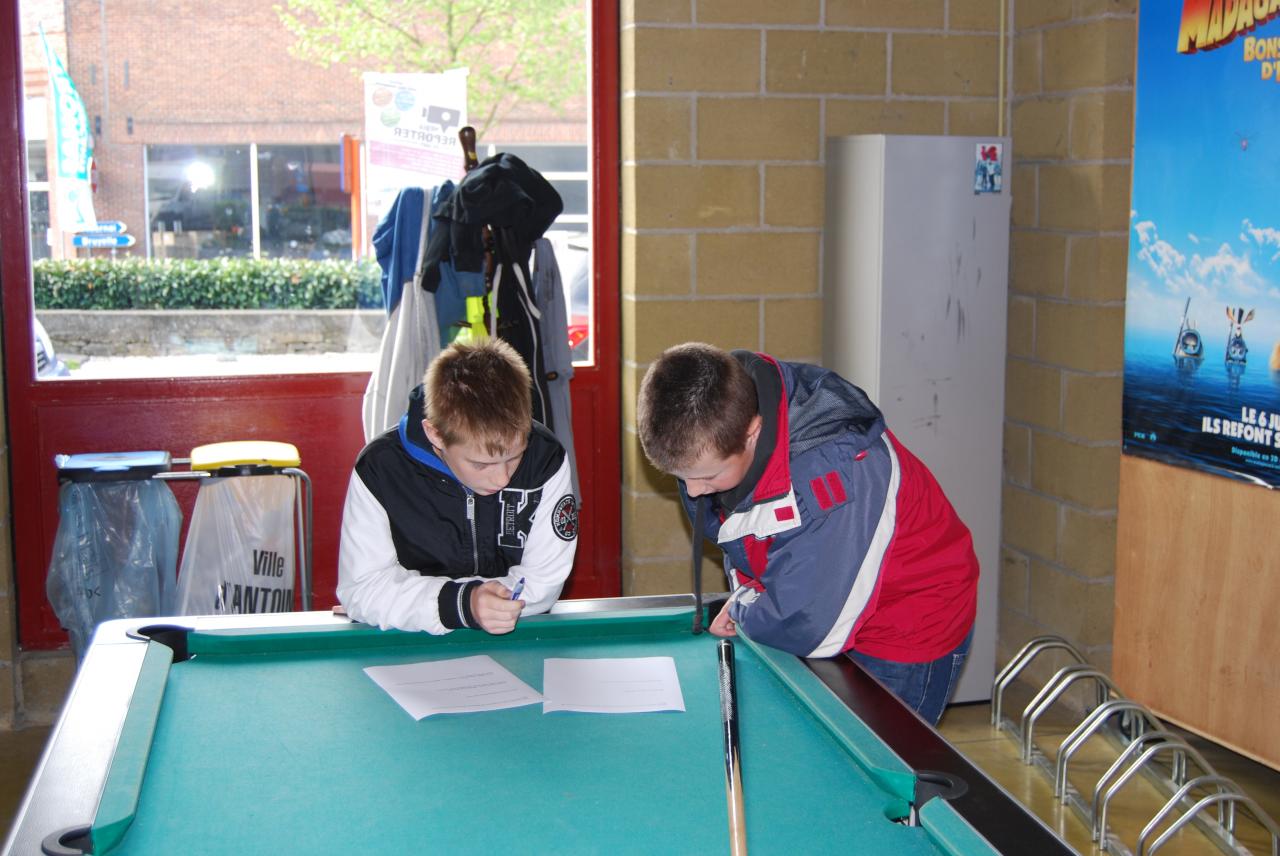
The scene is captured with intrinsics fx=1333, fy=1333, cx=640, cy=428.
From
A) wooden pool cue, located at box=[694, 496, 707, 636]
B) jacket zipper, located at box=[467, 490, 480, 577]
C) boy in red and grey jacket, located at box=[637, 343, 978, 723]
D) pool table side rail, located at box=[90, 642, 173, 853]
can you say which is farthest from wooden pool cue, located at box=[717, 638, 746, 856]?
jacket zipper, located at box=[467, 490, 480, 577]

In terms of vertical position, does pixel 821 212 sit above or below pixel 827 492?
above

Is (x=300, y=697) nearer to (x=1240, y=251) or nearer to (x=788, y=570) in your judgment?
(x=788, y=570)

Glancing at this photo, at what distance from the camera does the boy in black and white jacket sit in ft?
7.50

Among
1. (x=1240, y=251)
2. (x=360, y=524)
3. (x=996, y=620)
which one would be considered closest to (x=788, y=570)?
(x=360, y=524)

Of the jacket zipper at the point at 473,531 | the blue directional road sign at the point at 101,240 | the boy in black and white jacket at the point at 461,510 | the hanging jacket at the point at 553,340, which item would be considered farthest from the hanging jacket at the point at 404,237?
the jacket zipper at the point at 473,531

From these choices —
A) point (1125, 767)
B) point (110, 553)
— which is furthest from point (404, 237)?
point (1125, 767)

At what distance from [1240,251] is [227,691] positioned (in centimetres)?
267

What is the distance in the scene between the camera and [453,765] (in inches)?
72.0

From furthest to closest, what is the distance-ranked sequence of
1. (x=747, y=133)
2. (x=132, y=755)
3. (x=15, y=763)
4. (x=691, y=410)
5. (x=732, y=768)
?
(x=747, y=133) < (x=15, y=763) < (x=691, y=410) < (x=132, y=755) < (x=732, y=768)

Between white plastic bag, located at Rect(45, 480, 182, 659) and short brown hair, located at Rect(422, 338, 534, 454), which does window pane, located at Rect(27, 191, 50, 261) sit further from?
short brown hair, located at Rect(422, 338, 534, 454)

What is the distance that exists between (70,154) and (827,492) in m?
2.83

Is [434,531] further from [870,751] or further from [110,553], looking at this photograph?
[110,553]

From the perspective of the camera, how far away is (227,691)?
6.96ft

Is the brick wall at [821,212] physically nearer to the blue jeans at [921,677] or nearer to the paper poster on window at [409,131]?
the paper poster on window at [409,131]
